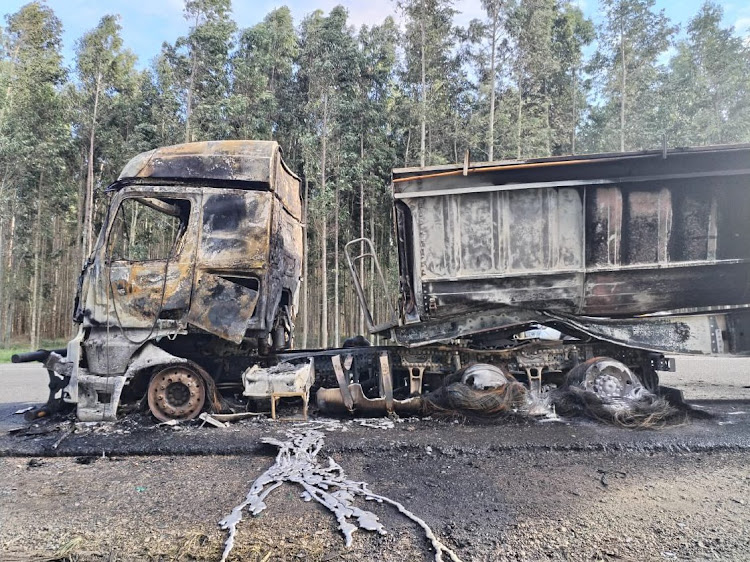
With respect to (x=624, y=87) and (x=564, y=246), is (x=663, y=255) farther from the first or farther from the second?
(x=624, y=87)

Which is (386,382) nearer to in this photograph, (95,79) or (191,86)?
(191,86)

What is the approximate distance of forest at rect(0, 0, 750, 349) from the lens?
17016 millimetres

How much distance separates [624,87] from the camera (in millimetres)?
19562

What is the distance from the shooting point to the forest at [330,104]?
670 inches

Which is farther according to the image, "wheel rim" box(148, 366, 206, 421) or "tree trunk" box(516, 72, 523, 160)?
"tree trunk" box(516, 72, 523, 160)

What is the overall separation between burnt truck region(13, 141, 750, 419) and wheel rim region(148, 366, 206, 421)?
→ 0.05ft

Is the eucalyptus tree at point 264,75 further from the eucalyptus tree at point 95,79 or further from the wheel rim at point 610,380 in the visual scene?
the wheel rim at point 610,380

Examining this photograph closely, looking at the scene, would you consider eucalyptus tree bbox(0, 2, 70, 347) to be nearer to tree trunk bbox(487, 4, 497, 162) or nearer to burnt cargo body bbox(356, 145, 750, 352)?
tree trunk bbox(487, 4, 497, 162)

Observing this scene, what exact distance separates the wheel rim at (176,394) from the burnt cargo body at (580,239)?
2546mm

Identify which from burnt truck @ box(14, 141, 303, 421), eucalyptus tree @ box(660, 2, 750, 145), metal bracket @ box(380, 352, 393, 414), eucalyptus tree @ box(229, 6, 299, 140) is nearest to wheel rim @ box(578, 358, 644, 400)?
metal bracket @ box(380, 352, 393, 414)

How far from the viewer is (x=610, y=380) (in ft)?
15.5

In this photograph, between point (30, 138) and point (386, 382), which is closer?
point (386, 382)

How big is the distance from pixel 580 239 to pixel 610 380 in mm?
1554

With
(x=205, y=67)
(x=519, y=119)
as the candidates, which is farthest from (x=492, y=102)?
(x=205, y=67)
